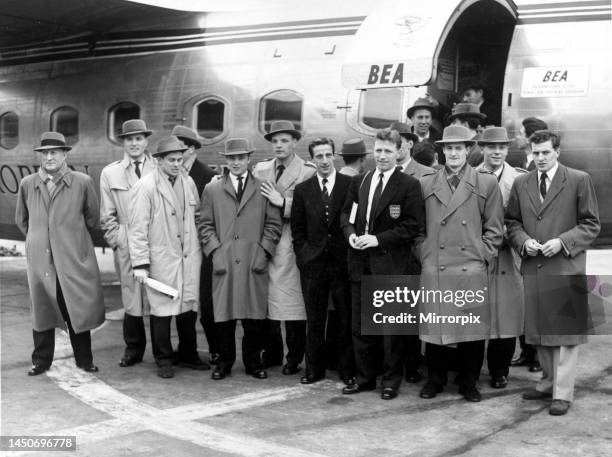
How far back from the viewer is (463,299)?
5.78 metres

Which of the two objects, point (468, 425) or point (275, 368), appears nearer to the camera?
point (468, 425)

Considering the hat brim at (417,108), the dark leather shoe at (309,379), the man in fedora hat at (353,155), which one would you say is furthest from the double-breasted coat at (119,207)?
the hat brim at (417,108)

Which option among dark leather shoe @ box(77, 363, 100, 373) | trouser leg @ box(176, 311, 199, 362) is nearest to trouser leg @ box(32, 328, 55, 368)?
dark leather shoe @ box(77, 363, 100, 373)

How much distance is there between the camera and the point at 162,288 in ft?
21.0

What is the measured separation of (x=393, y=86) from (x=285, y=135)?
1212 millimetres

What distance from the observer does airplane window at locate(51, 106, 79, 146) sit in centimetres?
1053

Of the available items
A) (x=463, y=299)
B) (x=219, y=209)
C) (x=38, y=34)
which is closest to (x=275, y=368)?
(x=219, y=209)

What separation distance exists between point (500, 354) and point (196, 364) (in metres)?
2.60

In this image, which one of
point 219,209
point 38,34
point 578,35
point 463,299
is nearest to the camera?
point 463,299

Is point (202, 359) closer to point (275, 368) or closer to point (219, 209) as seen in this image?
point (275, 368)

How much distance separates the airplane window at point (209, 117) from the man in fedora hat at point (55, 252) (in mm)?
2760

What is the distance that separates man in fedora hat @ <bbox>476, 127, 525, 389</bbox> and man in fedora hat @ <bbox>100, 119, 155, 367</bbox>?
120 inches

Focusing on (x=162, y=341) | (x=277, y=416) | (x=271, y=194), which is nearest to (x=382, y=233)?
(x=271, y=194)

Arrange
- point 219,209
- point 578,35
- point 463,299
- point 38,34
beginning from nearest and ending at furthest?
point 463,299, point 219,209, point 578,35, point 38,34
